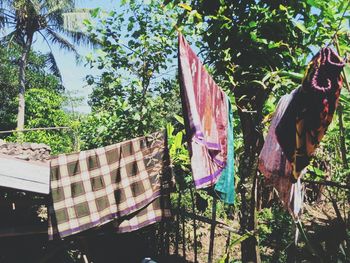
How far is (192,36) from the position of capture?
14.4 feet

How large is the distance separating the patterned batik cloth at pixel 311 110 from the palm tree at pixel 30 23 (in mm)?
15471

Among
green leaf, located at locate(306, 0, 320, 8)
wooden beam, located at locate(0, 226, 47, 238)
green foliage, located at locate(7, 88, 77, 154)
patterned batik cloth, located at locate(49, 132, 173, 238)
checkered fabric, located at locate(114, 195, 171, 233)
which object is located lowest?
green foliage, located at locate(7, 88, 77, 154)

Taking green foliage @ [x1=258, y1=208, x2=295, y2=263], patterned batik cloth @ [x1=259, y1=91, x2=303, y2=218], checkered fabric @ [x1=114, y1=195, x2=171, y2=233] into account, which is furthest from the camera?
green foliage @ [x1=258, y1=208, x2=295, y2=263]

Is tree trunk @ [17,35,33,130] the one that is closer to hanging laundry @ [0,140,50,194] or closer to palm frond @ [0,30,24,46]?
palm frond @ [0,30,24,46]

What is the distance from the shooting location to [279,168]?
1.64 metres

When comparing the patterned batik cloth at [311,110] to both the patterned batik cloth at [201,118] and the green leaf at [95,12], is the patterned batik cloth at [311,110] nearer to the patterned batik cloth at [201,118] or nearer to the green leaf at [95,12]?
the patterned batik cloth at [201,118]

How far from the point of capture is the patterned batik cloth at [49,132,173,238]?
3080 mm

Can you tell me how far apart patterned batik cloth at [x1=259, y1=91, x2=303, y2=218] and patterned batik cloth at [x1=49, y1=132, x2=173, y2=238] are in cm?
163

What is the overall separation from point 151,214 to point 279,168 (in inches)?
76.3

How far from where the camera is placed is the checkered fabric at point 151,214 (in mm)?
3311

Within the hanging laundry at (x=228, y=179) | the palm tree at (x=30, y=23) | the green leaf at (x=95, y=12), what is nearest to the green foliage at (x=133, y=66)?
the green leaf at (x=95, y=12)

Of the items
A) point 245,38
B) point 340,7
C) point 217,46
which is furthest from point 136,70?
point 340,7

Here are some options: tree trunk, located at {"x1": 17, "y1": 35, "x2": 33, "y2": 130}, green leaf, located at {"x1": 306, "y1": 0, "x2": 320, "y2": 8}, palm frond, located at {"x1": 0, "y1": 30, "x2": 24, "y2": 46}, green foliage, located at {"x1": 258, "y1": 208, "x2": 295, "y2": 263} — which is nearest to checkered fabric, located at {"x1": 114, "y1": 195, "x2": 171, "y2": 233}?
green foliage, located at {"x1": 258, "y1": 208, "x2": 295, "y2": 263}

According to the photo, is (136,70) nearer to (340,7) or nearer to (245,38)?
(245,38)
